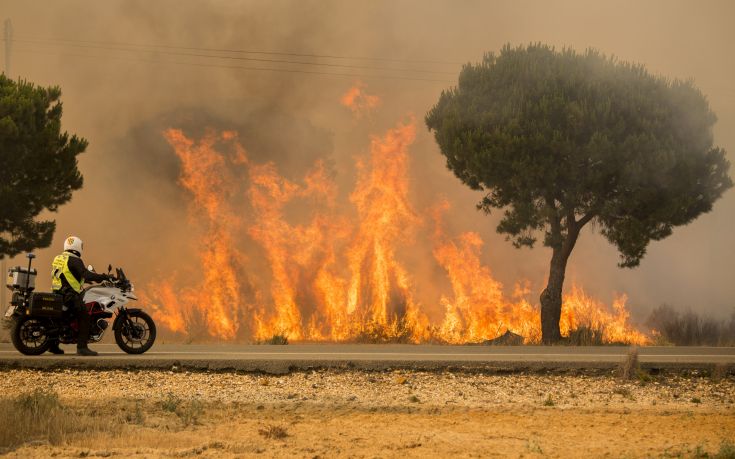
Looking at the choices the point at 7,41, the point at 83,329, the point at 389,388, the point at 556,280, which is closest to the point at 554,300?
the point at 556,280

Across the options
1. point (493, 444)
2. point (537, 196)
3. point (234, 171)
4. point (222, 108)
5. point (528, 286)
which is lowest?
point (493, 444)

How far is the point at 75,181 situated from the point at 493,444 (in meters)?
23.2

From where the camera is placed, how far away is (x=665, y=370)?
15.7m

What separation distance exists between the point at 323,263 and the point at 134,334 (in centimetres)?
1784

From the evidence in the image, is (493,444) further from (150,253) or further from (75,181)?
(150,253)

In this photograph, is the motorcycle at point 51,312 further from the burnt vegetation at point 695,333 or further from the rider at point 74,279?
the burnt vegetation at point 695,333

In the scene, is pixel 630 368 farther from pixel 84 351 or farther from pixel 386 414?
pixel 84 351

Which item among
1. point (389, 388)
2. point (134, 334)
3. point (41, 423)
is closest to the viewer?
point (41, 423)

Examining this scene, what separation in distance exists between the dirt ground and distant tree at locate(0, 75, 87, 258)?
49.8 feet

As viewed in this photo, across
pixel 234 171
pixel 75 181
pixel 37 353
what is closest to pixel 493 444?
pixel 37 353

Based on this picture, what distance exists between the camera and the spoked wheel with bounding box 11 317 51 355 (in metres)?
16.5

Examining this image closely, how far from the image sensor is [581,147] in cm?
2689

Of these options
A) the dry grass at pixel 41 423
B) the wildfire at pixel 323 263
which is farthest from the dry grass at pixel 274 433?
the wildfire at pixel 323 263

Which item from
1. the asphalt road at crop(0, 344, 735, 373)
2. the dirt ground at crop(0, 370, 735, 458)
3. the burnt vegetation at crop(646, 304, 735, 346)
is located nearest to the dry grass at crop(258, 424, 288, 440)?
the dirt ground at crop(0, 370, 735, 458)
